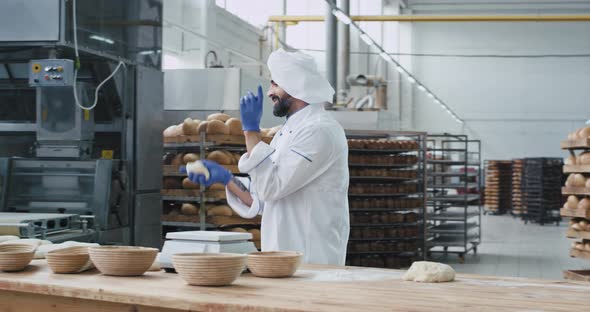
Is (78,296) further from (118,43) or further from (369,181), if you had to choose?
(369,181)

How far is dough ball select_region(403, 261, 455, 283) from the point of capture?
234 cm

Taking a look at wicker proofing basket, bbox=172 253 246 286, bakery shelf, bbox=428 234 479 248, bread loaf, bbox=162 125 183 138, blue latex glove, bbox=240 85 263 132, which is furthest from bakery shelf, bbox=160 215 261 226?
bakery shelf, bbox=428 234 479 248

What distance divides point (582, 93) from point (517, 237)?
11942 mm

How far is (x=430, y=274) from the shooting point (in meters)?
2.34

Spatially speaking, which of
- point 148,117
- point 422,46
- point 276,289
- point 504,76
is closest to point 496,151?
Result: point 504,76

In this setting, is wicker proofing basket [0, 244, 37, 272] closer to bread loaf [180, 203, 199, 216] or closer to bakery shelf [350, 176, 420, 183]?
bread loaf [180, 203, 199, 216]

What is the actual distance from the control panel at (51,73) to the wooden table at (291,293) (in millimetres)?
2037

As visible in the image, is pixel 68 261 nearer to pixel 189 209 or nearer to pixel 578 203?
pixel 189 209

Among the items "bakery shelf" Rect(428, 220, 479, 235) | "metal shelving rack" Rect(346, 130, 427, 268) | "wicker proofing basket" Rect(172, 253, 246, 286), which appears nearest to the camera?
"wicker proofing basket" Rect(172, 253, 246, 286)

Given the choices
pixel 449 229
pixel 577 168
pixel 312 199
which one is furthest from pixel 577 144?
pixel 449 229

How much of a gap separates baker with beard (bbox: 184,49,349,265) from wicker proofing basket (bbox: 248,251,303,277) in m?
0.68

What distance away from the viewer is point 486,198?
2314 cm

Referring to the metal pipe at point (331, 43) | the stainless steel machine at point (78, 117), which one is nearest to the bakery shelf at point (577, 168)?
the stainless steel machine at point (78, 117)

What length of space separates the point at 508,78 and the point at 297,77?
920 inches
